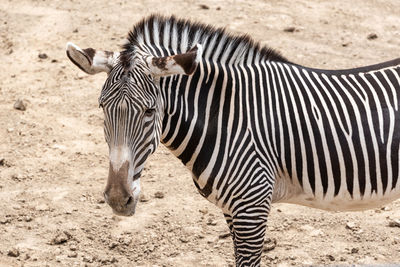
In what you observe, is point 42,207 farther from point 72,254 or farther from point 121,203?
point 121,203

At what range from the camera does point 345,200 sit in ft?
18.2

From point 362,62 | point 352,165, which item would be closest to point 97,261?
point 352,165

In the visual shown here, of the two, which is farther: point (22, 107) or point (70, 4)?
point (70, 4)

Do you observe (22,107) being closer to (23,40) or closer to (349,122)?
(23,40)

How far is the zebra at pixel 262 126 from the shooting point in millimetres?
5270

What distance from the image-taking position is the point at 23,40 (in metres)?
11.2

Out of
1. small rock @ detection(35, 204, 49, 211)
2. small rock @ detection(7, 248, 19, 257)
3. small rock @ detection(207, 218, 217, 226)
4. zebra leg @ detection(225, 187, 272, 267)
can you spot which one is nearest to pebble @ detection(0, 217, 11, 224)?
small rock @ detection(35, 204, 49, 211)

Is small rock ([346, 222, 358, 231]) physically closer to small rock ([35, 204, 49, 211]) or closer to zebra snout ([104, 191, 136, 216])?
zebra snout ([104, 191, 136, 216])

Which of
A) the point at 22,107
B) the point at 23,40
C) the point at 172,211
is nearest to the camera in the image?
the point at 172,211

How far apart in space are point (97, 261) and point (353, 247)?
2.57 meters

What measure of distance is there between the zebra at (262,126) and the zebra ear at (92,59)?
0.5 inches

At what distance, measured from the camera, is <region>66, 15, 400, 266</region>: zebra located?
527cm

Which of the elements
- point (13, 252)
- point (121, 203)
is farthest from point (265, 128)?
point (13, 252)

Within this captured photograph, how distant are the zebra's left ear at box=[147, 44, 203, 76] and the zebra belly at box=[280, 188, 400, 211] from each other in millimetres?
1512
